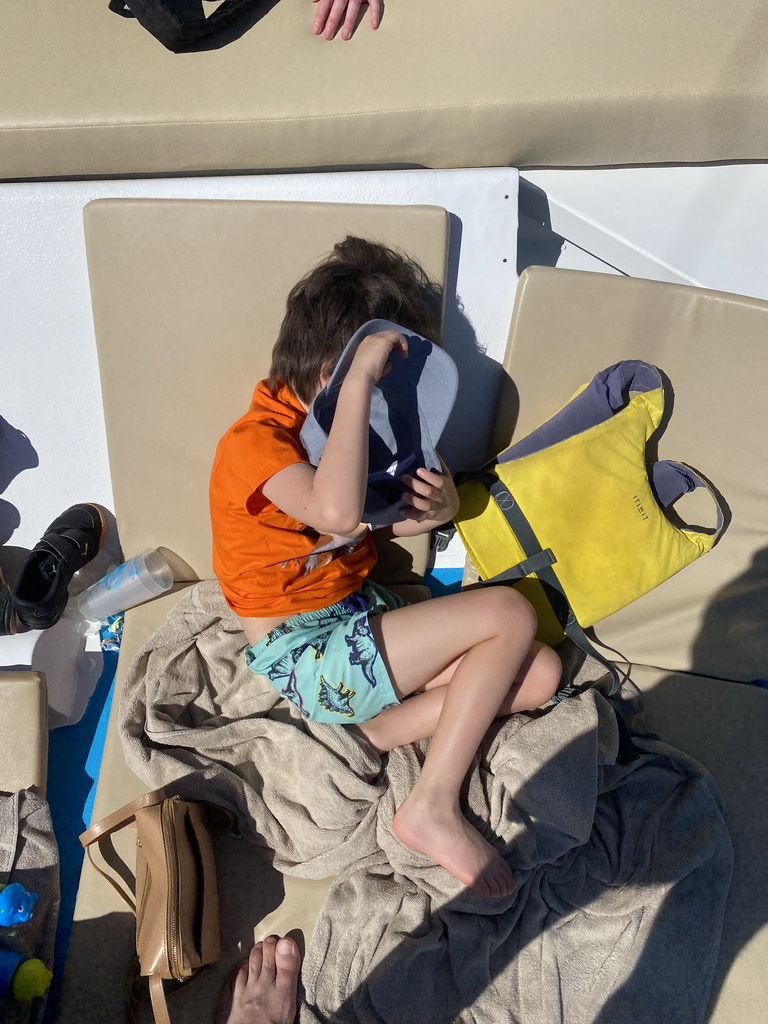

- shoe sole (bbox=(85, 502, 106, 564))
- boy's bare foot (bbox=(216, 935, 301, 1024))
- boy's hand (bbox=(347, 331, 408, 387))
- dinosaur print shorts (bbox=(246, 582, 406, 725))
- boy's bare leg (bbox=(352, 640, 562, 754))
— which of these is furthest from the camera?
shoe sole (bbox=(85, 502, 106, 564))

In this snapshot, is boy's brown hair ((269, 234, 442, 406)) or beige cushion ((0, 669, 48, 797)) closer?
boy's brown hair ((269, 234, 442, 406))

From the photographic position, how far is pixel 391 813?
1494mm

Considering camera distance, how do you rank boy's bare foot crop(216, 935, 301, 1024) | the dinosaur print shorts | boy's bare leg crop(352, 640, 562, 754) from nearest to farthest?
boy's bare foot crop(216, 935, 301, 1024), the dinosaur print shorts, boy's bare leg crop(352, 640, 562, 754)

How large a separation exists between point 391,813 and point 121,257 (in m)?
1.27

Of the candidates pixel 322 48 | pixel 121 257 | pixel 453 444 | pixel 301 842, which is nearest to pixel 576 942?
pixel 301 842

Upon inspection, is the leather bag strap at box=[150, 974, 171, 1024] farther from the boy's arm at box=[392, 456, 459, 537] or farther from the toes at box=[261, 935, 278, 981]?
the boy's arm at box=[392, 456, 459, 537]

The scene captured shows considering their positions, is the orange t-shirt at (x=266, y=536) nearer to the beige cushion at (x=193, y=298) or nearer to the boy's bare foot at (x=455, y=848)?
the beige cushion at (x=193, y=298)

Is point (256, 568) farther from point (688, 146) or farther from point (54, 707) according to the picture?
point (688, 146)

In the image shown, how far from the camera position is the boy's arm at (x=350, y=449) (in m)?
1.22

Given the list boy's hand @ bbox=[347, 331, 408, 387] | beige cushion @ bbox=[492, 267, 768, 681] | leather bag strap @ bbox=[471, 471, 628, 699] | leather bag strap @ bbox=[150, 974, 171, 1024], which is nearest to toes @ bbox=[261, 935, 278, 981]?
leather bag strap @ bbox=[150, 974, 171, 1024]

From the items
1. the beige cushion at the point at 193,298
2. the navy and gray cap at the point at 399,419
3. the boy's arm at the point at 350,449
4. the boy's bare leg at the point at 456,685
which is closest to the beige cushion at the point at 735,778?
the boy's bare leg at the point at 456,685

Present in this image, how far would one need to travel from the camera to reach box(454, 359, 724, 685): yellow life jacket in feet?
5.30

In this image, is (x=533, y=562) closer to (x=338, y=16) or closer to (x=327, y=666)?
(x=327, y=666)

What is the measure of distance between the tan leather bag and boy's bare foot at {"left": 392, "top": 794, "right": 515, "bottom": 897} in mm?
400
